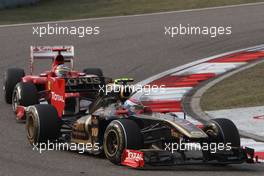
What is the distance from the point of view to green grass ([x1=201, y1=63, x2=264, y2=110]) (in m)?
15.6

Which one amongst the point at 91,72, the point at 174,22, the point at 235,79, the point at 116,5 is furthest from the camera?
the point at 116,5

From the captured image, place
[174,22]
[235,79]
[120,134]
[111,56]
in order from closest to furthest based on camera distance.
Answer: [120,134] < [235,79] < [111,56] < [174,22]

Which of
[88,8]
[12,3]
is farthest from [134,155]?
[12,3]

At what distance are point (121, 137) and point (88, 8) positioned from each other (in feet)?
69.5

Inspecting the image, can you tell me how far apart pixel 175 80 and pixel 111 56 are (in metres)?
3.94

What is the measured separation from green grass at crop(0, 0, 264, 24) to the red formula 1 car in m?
12.1

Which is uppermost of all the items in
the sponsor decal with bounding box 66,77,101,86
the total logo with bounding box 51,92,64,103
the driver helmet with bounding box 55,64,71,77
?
the driver helmet with bounding box 55,64,71,77

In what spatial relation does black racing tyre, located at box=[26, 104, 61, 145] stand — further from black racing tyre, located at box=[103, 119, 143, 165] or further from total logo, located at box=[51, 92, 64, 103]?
total logo, located at box=[51, 92, 64, 103]

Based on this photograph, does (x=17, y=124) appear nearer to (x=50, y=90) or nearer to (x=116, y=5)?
(x=50, y=90)

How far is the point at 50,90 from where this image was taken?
47.4 feet

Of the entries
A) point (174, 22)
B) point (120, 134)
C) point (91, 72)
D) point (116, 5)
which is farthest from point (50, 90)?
point (116, 5)

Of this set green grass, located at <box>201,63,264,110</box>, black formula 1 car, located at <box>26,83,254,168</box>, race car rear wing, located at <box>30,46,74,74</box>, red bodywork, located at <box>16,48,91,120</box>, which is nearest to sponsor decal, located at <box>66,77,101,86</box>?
red bodywork, located at <box>16,48,91,120</box>

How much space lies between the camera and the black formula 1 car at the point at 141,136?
35.3 feet

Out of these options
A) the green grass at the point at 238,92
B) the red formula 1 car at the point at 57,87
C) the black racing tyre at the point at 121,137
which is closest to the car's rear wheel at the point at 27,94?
the red formula 1 car at the point at 57,87
